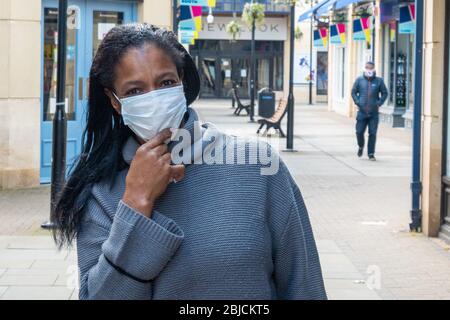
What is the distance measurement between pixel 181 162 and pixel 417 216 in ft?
24.4

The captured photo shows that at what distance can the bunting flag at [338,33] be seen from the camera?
31969 mm

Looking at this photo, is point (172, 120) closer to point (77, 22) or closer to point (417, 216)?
point (417, 216)

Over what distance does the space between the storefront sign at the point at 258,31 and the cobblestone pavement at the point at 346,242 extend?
36937 mm

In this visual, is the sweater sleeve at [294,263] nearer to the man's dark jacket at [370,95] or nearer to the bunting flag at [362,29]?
the man's dark jacket at [370,95]

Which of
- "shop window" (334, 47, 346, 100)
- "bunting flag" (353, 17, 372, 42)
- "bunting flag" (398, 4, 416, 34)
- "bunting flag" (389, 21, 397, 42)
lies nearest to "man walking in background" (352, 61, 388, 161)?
"bunting flag" (398, 4, 416, 34)

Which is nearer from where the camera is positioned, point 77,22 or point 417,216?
point 417,216

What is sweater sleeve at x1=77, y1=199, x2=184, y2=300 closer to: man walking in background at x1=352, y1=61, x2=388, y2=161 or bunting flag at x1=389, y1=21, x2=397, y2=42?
man walking in background at x1=352, y1=61, x2=388, y2=161

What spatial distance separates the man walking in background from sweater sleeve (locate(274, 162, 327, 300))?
14076 millimetres

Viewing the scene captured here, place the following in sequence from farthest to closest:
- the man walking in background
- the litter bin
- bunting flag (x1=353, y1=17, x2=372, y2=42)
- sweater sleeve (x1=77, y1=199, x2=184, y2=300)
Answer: bunting flag (x1=353, y1=17, x2=372, y2=42) < the litter bin < the man walking in background < sweater sleeve (x1=77, y1=199, x2=184, y2=300)

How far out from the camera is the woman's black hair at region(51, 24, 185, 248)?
2.26m

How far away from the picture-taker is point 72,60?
13.0 meters

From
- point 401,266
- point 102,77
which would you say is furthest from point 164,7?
point 102,77

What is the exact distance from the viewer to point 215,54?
5312cm

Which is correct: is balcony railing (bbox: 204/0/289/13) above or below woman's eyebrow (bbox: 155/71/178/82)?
above
